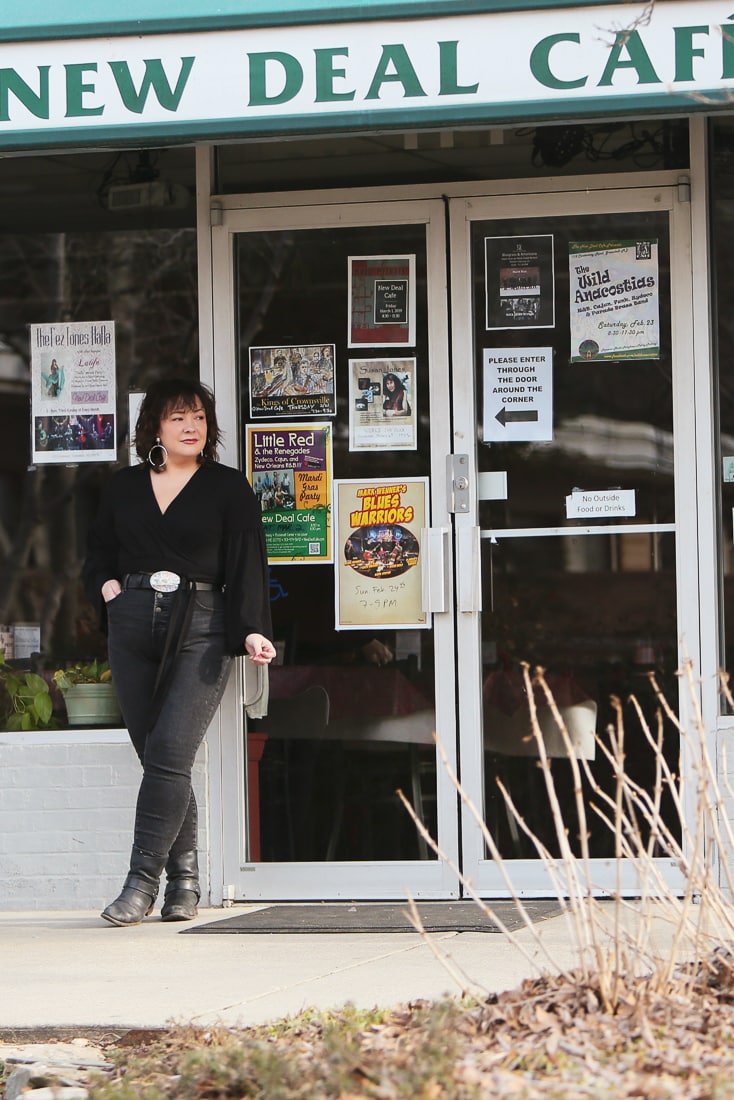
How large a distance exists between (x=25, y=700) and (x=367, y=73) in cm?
287

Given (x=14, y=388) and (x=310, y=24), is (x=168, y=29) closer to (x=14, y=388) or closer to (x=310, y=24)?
(x=310, y=24)

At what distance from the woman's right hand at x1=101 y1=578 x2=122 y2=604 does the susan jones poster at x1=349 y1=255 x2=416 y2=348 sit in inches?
53.5

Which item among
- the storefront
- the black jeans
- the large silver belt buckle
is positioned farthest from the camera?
the storefront

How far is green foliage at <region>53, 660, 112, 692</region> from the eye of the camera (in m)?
6.56

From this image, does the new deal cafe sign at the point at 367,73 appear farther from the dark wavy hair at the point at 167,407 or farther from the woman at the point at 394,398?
the woman at the point at 394,398

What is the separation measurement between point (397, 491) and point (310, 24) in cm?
182

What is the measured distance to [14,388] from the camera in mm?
6660

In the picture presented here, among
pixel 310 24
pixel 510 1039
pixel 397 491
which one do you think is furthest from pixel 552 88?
pixel 510 1039

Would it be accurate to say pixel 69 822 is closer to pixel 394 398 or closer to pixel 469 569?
pixel 469 569

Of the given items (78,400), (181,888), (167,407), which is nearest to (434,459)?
(167,407)

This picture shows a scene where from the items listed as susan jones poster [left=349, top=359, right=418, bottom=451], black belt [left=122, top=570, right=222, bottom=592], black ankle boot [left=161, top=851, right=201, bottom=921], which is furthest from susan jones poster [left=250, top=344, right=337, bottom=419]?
black ankle boot [left=161, top=851, right=201, bottom=921]

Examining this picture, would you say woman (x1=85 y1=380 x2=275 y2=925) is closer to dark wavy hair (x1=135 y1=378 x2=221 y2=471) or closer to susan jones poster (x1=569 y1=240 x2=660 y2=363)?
dark wavy hair (x1=135 y1=378 x2=221 y2=471)

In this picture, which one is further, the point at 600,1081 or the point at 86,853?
the point at 86,853

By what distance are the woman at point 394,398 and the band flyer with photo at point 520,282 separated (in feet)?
1.36
